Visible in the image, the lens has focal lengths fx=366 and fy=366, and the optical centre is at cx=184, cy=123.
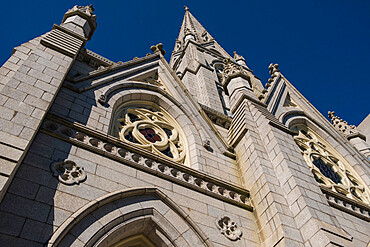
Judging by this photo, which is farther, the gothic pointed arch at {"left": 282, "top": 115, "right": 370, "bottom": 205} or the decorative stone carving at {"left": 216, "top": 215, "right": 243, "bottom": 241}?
the gothic pointed arch at {"left": 282, "top": 115, "right": 370, "bottom": 205}

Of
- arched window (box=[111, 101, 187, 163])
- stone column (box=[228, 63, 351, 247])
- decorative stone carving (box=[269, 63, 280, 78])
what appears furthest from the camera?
decorative stone carving (box=[269, 63, 280, 78])

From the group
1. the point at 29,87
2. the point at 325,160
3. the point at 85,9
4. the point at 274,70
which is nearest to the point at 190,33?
the point at 274,70

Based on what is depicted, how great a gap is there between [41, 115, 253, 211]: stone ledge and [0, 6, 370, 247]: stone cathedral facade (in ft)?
0.08

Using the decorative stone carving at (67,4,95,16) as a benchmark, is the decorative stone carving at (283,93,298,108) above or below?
above

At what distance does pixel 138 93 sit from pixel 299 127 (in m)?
7.27

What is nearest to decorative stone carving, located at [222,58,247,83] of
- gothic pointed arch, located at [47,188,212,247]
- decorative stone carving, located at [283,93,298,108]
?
decorative stone carving, located at [283,93,298,108]

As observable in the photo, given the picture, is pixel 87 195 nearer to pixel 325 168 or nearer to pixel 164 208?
pixel 164 208

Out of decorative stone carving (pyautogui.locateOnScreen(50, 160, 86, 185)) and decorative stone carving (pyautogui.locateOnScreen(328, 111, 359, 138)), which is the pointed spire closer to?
decorative stone carving (pyautogui.locateOnScreen(328, 111, 359, 138))

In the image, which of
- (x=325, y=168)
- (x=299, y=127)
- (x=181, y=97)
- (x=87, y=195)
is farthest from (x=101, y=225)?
(x=299, y=127)

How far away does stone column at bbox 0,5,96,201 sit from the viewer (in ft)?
17.3

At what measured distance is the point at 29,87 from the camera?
21.7ft

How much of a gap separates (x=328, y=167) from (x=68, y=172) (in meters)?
9.37

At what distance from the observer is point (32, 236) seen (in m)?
4.85

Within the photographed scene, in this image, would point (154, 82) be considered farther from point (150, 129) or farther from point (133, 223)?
point (133, 223)
